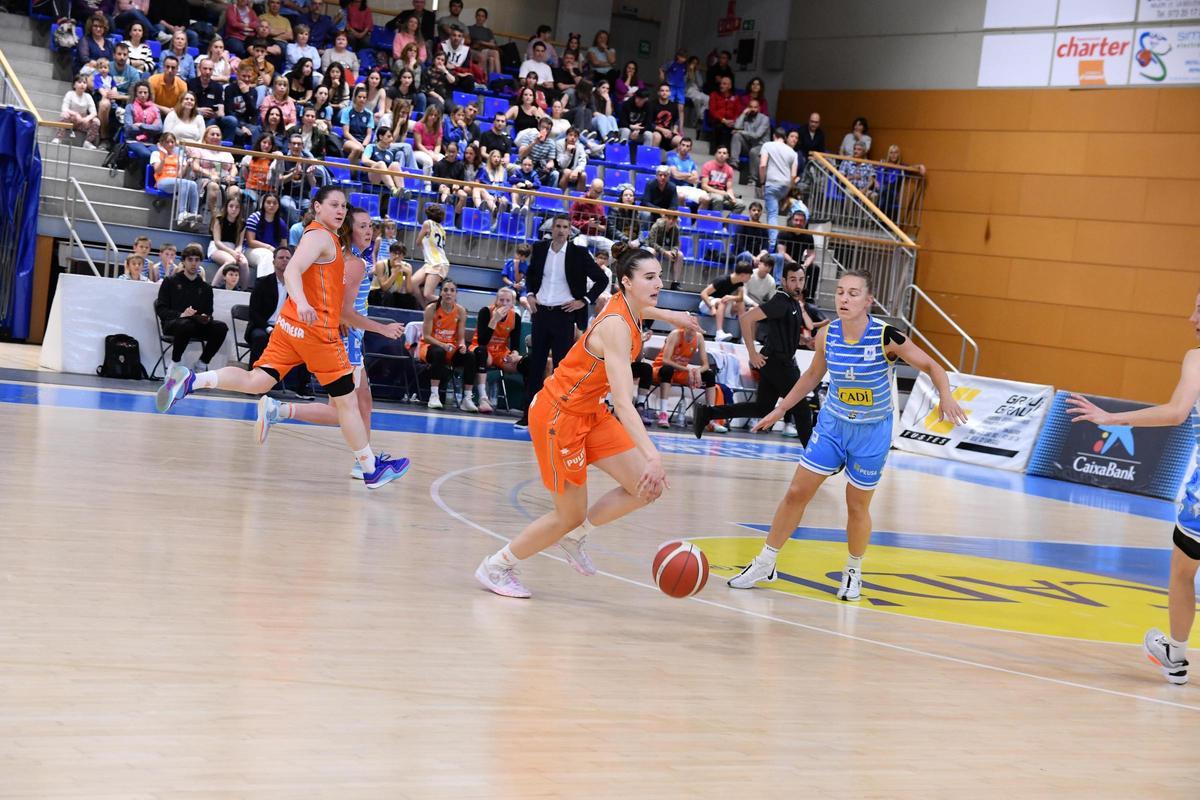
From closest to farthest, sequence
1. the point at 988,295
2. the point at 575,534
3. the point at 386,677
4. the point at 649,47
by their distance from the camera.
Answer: the point at 386,677
the point at 575,534
the point at 988,295
the point at 649,47

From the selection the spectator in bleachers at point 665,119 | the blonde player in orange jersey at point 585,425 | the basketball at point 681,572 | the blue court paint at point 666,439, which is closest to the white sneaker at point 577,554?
the blonde player in orange jersey at point 585,425

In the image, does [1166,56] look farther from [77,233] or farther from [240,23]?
[77,233]

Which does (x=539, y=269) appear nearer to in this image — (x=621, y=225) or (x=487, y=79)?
(x=621, y=225)

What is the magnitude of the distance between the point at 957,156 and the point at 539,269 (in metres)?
11.7

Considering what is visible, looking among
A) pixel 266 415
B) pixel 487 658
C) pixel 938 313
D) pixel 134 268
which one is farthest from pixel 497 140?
pixel 487 658

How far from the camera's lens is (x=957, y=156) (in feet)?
74.1

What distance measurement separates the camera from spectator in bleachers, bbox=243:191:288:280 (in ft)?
50.4

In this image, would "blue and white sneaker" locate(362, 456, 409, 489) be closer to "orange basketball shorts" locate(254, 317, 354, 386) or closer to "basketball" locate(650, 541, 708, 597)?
"orange basketball shorts" locate(254, 317, 354, 386)

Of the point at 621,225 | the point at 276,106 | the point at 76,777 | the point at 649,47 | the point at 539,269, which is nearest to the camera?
the point at 76,777

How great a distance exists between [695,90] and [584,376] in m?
19.3

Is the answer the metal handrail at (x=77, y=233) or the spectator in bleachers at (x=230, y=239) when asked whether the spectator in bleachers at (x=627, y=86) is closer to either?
the spectator in bleachers at (x=230, y=239)

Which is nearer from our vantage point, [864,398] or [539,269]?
[864,398]

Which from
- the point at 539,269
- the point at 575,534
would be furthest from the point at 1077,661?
the point at 539,269

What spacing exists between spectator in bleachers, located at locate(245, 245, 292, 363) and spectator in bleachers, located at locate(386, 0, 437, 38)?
861 centimetres
